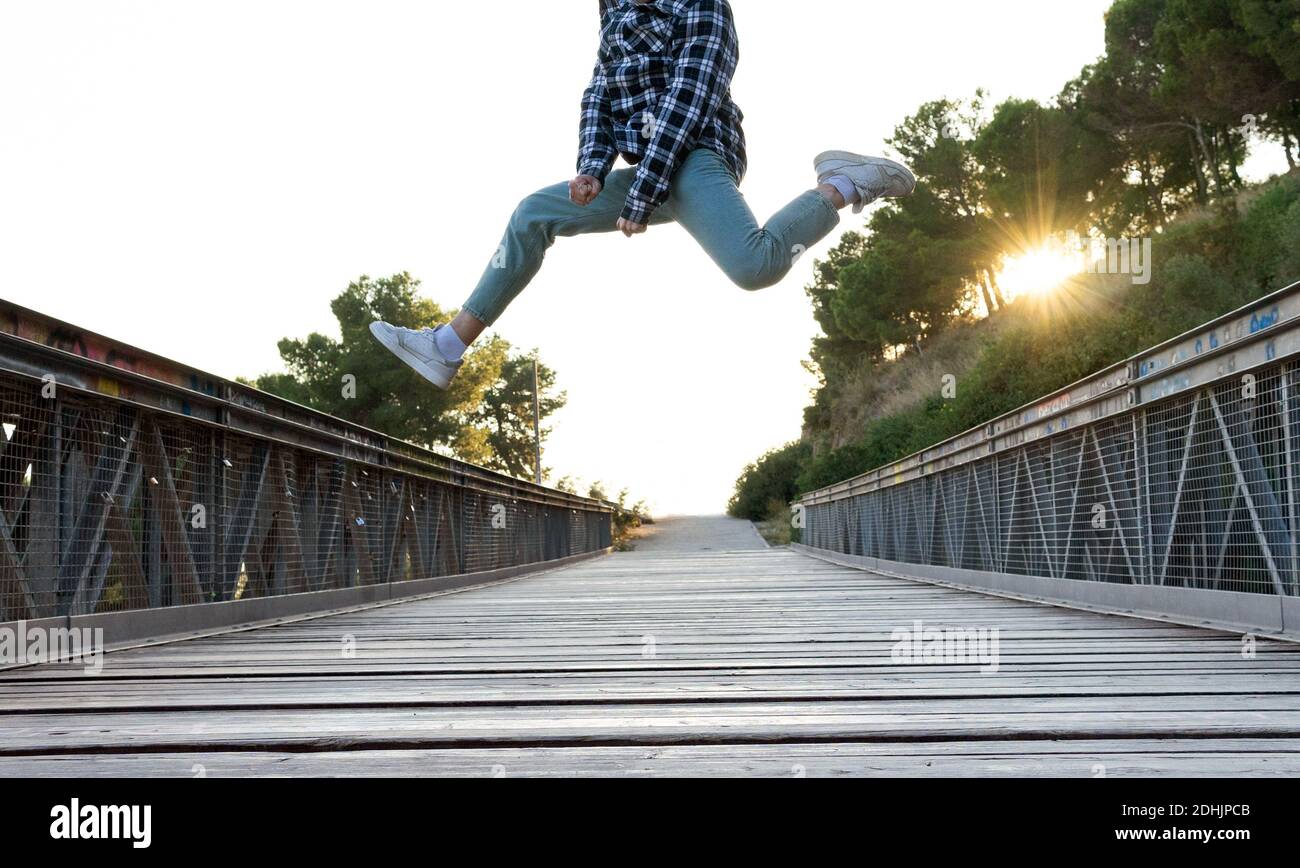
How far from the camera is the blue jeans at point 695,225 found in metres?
3.69

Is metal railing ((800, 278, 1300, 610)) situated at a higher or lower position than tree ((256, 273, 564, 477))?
lower

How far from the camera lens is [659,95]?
156 inches

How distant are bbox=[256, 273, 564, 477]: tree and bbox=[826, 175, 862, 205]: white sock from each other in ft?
122

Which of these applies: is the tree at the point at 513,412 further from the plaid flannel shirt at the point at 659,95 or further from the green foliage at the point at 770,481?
the plaid flannel shirt at the point at 659,95

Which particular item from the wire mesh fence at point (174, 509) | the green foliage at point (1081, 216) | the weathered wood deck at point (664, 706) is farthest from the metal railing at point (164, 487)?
the green foliage at point (1081, 216)

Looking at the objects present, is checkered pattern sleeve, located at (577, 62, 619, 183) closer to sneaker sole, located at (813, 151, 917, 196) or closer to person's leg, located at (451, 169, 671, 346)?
person's leg, located at (451, 169, 671, 346)

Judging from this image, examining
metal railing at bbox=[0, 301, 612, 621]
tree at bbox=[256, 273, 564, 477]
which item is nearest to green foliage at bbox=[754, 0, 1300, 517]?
metal railing at bbox=[0, 301, 612, 621]

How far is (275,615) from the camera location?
5.86m

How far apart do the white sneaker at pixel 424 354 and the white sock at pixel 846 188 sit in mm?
1349

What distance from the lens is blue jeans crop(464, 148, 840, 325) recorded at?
369cm

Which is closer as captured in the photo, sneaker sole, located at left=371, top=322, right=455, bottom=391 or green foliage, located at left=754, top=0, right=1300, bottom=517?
sneaker sole, located at left=371, top=322, right=455, bottom=391
